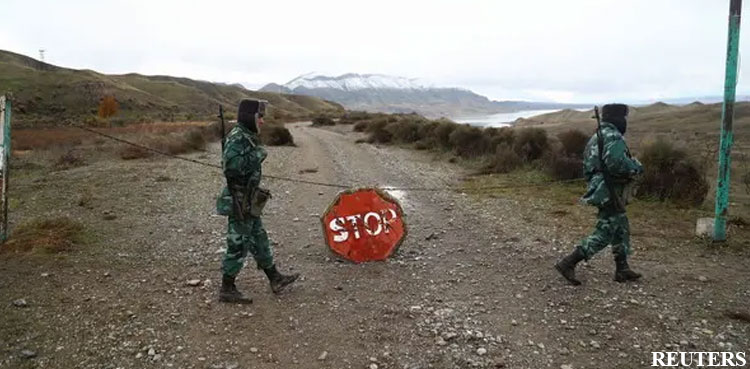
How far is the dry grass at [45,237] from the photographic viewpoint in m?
7.08

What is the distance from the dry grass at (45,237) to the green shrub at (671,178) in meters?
10.6

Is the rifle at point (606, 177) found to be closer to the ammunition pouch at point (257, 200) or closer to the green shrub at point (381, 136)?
the ammunition pouch at point (257, 200)

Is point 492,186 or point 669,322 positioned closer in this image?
point 669,322

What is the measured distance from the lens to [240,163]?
5.38 metres

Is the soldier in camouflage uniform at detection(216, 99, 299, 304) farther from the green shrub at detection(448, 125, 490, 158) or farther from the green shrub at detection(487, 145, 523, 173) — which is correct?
the green shrub at detection(448, 125, 490, 158)

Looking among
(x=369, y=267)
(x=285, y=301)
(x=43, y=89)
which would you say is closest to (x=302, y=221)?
(x=369, y=267)

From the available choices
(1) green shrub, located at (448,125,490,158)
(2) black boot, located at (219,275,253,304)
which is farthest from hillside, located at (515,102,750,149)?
(2) black boot, located at (219,275,253,304)

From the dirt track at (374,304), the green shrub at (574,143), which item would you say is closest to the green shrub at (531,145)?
the green shrub at (574,143)

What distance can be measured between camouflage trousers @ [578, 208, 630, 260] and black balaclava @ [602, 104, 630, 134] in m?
0.96

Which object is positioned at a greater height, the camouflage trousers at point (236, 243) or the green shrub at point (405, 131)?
the green shrub at point (405, 131)

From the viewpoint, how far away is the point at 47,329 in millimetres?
4824

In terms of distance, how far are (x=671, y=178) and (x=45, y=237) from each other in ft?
37.5

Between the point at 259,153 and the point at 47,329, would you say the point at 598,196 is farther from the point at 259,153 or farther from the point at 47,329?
the point at 47,329

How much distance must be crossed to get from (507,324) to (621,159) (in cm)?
225
